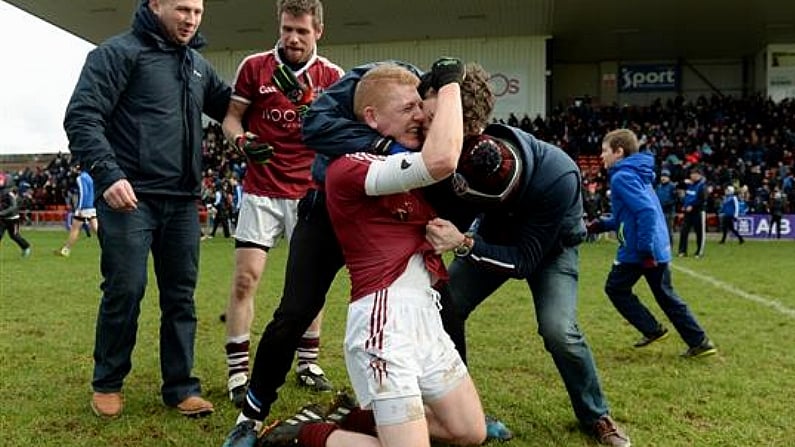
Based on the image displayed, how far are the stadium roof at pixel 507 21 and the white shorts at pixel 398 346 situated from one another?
27252 mm

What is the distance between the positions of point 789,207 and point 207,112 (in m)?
24.8

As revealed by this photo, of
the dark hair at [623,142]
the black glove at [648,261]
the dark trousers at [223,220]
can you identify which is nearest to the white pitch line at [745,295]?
the black glove at [648,261]

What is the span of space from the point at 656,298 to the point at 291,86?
326cm

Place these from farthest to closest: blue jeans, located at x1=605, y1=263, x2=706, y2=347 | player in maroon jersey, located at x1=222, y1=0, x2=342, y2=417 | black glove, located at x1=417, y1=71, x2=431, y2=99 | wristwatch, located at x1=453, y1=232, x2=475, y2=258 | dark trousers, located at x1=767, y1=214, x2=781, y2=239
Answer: dark trousers, located at x1=767, y1=214, x2=781, y2=239
blue jeans, located at x1=605, y1=263, x2=706, y2=347
player in maroon jersey, located at x1=222, y1=0, x2=342, y2=417
wristwatch, located at x1=453, y1=232, x2=475, y2=258
black glove, located at x1=417, y1=71, x2=431, y2=99

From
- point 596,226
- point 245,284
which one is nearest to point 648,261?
point 596,226

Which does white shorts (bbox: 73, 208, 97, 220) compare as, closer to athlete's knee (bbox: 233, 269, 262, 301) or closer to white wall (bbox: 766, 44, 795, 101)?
athlete's knee (bbox: 233, 269, 262, 301)

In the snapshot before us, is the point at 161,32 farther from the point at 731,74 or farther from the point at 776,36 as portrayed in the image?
the point at 731,74

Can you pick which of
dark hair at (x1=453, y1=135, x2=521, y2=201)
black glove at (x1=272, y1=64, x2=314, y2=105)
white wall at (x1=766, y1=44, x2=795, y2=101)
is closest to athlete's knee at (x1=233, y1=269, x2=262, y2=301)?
black glove at (x1=272, y1=64, x2=314, y2=105)

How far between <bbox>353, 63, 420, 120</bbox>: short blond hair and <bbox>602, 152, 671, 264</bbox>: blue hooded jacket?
121 inches

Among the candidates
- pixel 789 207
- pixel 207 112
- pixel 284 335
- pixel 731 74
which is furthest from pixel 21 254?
pixel 731 74

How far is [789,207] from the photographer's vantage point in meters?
25.6

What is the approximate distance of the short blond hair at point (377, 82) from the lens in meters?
3.27

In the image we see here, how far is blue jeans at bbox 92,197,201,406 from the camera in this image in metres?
4.20

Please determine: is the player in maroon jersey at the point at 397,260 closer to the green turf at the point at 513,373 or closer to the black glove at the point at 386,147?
the black glove at the point at 386,147
